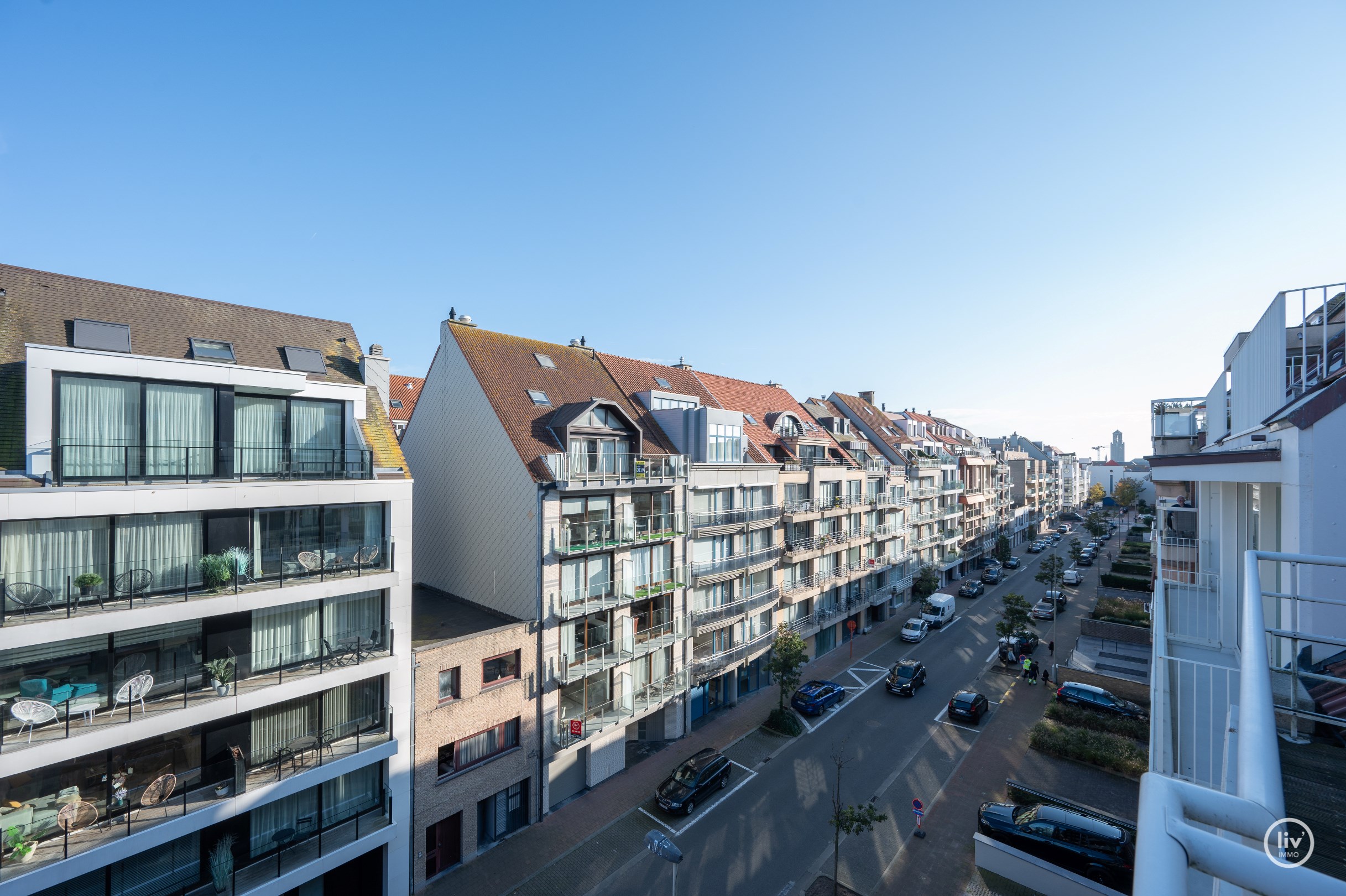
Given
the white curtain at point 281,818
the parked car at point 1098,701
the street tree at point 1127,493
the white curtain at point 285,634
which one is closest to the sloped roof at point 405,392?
the white curtain at point 285,634

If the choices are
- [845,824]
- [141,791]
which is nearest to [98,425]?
[141,791]

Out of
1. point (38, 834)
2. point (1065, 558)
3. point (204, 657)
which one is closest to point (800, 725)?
point (204, 657)

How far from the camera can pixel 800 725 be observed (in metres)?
26.8

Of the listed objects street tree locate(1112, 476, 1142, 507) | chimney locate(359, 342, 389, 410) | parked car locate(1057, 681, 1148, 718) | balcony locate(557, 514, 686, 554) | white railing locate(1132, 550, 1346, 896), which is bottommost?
parked car locate(1057, 681, 1148, 718)

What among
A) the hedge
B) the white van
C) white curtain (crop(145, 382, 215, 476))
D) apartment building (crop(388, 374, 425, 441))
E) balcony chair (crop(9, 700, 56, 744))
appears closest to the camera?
balcony chair (crop(9, 700, 56, 744))

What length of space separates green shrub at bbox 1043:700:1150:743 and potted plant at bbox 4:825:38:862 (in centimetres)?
3263

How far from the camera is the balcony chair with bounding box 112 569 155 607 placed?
12.7 m

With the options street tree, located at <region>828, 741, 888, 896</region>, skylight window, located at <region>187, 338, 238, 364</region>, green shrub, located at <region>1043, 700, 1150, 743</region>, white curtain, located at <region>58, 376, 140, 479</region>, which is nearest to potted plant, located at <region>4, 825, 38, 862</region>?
white curtain, located at <region>58, 376, 140, 479</region>

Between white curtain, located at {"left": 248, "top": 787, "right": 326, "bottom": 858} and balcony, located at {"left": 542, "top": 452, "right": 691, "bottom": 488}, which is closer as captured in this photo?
white curtain, located at {"left": 248, "top": 787, "right": 326, "bottom": 858}

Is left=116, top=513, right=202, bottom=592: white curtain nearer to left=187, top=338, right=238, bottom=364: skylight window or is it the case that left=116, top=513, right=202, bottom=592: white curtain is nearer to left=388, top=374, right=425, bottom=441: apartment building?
left=187, top=338, right=238, bottom=364: skylight window

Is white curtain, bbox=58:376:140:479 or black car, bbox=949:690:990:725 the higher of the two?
white curtain, bbox=58:376:140:479

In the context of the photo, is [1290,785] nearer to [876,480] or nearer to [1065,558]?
[876,480]

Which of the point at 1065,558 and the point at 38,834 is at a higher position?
the point at 38,834

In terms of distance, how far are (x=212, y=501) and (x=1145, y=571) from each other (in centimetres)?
6451
